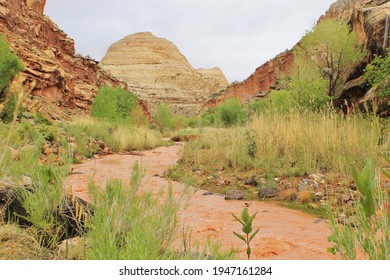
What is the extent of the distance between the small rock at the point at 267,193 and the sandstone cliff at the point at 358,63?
27.1 ft

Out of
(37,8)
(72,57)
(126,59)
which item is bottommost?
(72,57)

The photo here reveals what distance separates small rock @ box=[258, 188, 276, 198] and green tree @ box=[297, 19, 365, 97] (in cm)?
1149

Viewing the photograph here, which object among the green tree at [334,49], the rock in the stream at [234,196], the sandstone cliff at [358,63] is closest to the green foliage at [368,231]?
the rock in the stream at [234,196]

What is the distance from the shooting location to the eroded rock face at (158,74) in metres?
61.3

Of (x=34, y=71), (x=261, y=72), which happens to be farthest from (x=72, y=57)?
(x=261, y=72)

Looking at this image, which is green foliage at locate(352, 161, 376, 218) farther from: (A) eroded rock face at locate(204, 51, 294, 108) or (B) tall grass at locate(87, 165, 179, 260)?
A: (A) eroded rock face at locate(204, 51, 294, 108)

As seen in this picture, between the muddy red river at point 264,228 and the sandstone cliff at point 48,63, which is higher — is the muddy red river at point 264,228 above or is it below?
below

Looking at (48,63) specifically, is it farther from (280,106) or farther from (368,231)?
(368,231)

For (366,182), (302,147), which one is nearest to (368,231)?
(366,182)

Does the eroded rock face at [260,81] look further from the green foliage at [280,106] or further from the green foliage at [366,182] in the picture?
the green foliage at [366,182]

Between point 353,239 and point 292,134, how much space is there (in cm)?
412

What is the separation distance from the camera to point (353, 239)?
46.8 inches

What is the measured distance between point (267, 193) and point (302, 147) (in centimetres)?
143
